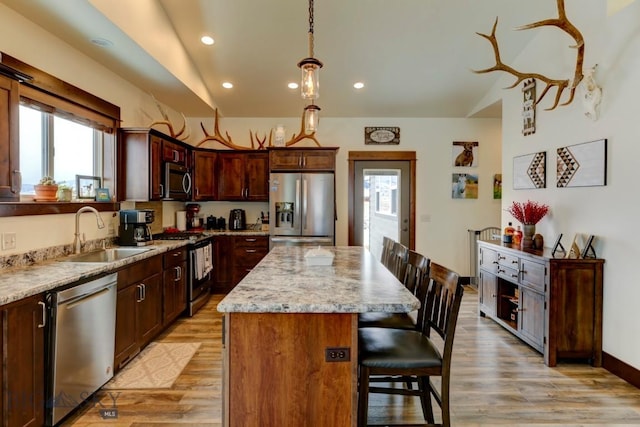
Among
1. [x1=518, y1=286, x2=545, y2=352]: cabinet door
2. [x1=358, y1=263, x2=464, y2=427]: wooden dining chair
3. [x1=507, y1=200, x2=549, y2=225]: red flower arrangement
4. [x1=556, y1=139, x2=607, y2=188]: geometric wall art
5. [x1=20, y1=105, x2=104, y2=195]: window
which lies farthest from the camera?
[x1=507, y1=200, x2=549, y2=225]: red flower arrangement

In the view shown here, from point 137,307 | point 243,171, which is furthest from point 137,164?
point 243,171

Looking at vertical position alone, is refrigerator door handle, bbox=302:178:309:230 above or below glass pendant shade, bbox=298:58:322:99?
below

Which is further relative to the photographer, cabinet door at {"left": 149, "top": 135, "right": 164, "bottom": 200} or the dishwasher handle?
cabinet door at {"left": 149, "top": 135, "right": 164, "bottom": 200}

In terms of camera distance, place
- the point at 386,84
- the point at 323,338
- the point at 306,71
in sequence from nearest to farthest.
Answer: the point at 323,338 → the point at 306,71 → the point at 386,84

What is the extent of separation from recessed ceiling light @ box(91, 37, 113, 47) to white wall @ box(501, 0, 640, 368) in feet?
13.6

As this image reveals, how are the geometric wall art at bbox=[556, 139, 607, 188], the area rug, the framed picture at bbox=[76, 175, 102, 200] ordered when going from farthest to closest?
the framed picture at bbox=[76, 175, 102, 200], the geometric wall art at bbox=[556, 139, 607, 188], the area rug

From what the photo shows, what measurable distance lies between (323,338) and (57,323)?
159 centimetres

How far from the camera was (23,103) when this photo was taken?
264 cm

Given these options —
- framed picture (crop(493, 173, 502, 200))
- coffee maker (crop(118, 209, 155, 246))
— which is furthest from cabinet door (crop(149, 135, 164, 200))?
framed picture (crop(493, 173, 502, 200))

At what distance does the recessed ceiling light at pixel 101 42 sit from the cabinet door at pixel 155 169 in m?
1.03

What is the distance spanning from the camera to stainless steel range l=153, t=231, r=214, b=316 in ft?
13.7

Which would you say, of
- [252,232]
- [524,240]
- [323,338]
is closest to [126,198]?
[252,232]

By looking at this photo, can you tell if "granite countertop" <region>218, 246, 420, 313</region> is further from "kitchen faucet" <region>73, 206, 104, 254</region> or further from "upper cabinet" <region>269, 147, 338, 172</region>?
"upper cabinet" <region>269, 147, 338, 172</region>

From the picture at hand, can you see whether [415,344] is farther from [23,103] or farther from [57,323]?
[23,103]
